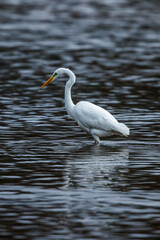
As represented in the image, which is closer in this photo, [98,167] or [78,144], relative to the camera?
[98,167]

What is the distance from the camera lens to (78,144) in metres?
15.6

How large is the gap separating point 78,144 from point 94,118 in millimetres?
676

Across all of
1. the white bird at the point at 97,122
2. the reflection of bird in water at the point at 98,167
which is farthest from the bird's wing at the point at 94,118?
the reflection of bird in water at the point at 98,167

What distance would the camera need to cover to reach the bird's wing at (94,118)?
50.5 feet

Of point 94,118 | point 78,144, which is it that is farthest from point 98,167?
point 94,118

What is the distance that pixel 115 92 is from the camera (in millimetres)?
22516

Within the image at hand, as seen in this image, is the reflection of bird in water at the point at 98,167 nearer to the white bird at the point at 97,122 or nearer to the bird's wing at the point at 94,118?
the white bird at the point at 97,122

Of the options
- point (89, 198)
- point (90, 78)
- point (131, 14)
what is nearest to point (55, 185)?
point (89, 198)

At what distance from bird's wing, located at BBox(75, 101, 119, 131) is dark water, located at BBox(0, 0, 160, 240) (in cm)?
47

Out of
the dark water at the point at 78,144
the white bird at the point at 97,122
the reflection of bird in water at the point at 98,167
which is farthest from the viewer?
the white bird at the point at 97,122

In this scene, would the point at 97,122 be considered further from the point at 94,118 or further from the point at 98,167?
the point at 98,167

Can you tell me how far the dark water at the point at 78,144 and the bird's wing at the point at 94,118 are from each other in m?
0.47

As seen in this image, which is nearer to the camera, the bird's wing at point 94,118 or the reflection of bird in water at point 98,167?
the reflection of bird in water at point 98,167

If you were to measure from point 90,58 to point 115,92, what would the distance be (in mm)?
8332
